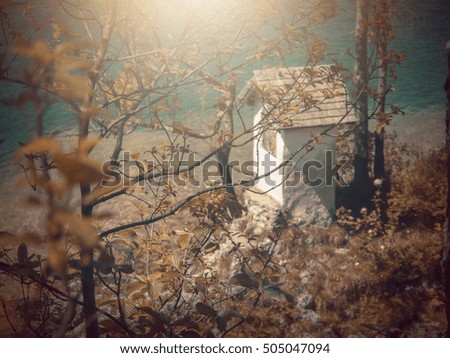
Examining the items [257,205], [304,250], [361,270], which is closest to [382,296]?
[361,270]

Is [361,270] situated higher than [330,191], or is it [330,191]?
[330,191]

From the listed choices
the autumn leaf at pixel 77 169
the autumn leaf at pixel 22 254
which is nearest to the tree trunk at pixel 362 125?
the autumn leaf at pixel 22 254

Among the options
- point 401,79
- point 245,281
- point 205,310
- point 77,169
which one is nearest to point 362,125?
point 245,281

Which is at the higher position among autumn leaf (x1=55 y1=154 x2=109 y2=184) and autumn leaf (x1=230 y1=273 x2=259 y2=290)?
autumn leaf (x1=55 y1=154 x2=109 y2=184)

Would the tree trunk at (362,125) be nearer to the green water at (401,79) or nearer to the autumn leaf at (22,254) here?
the green water at (401,79)

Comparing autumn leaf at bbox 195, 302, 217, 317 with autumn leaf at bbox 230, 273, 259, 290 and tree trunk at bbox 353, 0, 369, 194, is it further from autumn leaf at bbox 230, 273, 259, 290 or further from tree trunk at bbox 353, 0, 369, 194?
tree trunk at bbox 353, 0, 369, 194

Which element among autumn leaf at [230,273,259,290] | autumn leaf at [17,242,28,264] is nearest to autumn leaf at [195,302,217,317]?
autumn leaf at [230,273,259,290]

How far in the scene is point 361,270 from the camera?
6871 mm

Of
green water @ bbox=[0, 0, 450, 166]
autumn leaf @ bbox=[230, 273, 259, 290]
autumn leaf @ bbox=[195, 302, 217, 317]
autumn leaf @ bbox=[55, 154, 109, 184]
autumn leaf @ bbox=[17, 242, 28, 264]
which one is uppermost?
green water @ bbox=[0, 0, 450, 166]

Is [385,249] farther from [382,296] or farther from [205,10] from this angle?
[205,10]

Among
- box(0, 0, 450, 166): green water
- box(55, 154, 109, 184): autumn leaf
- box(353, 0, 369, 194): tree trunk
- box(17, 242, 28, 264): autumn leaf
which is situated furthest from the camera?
box(0, 0, 450, 166): green water

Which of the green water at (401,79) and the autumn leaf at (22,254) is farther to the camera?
the green water at (401,79)
